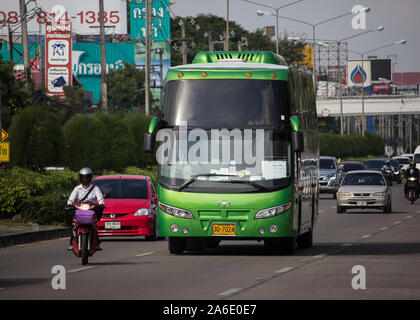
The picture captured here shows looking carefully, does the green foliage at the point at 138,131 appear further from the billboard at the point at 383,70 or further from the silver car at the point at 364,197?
the billboard at the point at 383,70

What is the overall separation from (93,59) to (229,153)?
10140 centimetres

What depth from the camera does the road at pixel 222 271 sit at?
15.2 m

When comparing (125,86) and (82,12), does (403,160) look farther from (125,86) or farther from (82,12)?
(82,12)

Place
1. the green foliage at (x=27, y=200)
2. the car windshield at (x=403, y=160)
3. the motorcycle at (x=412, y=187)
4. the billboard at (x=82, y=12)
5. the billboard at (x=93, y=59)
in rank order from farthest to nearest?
the billboard at (x=93, y=59) → the billboard at (x=82, y=12) → the car windshield at (x=403, y=160) → the motorcycle at (x=412, y=187) → the green foliage at (x=27, y=200)

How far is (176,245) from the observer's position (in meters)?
23.0

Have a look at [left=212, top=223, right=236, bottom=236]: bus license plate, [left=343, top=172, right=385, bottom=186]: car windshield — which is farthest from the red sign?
[left=212, top=223, right=236, bottom=236]: bus license plate

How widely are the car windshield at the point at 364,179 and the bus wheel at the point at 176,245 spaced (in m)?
22.3

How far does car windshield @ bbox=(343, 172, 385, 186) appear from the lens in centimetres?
4473

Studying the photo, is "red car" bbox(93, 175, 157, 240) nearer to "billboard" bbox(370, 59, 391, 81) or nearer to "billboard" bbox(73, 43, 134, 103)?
"billboard" bbox(73, 43, 134, 103)

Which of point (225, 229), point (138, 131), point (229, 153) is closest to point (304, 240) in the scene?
point (225, 229)

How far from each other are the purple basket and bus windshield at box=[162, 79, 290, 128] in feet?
9.42

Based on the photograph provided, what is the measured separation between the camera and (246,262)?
20.8 meters

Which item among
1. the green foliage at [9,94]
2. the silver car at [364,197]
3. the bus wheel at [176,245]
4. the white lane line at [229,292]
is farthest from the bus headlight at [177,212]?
the green foliage at [9,94]
